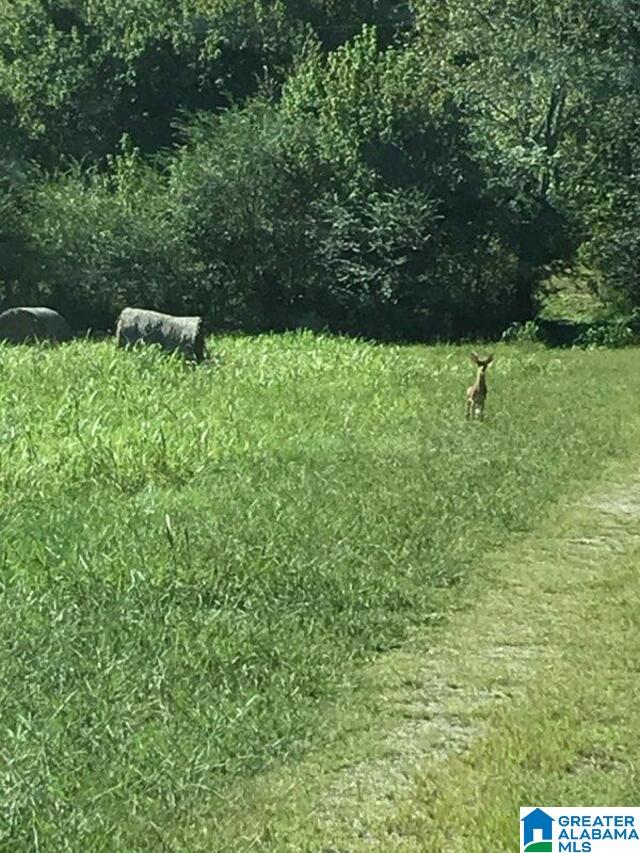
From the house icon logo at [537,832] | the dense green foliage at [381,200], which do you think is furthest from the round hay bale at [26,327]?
the house icon logo at [537,832]

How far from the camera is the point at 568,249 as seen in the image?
98.7 ft

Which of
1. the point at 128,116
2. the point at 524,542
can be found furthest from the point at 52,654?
the point at 128,116

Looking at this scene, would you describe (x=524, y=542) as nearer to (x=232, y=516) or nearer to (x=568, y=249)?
(x=232, y=516)

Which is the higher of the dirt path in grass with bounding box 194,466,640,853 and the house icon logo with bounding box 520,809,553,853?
the house icon logo with bounding box 520,809,553,853

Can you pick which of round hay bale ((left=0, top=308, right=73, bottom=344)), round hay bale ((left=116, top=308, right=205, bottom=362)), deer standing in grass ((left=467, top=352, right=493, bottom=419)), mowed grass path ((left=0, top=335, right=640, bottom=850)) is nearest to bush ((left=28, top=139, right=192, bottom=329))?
round hay bale ((left=0, top=308, right=73, bottom=344))

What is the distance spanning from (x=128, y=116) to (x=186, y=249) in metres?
8.25

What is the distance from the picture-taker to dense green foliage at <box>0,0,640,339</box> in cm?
2908

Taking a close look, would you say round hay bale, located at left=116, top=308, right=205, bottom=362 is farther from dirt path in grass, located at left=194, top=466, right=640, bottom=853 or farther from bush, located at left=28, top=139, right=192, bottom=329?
dirt path in grass, located at left=194, top=466, right=640, bottom=853

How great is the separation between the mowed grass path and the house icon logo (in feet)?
3.79

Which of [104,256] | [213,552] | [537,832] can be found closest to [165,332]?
[104,256]

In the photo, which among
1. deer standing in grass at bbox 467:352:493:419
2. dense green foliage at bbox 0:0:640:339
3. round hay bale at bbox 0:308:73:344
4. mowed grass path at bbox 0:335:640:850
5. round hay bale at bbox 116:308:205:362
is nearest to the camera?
mowed grass path at bbox 0:335:640:850

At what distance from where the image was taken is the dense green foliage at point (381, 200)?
29078mm

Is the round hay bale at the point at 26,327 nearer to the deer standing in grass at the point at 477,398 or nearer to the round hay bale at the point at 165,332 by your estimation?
the round hay bale at the point at 165,332

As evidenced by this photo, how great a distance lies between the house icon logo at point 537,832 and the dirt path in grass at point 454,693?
196mm
